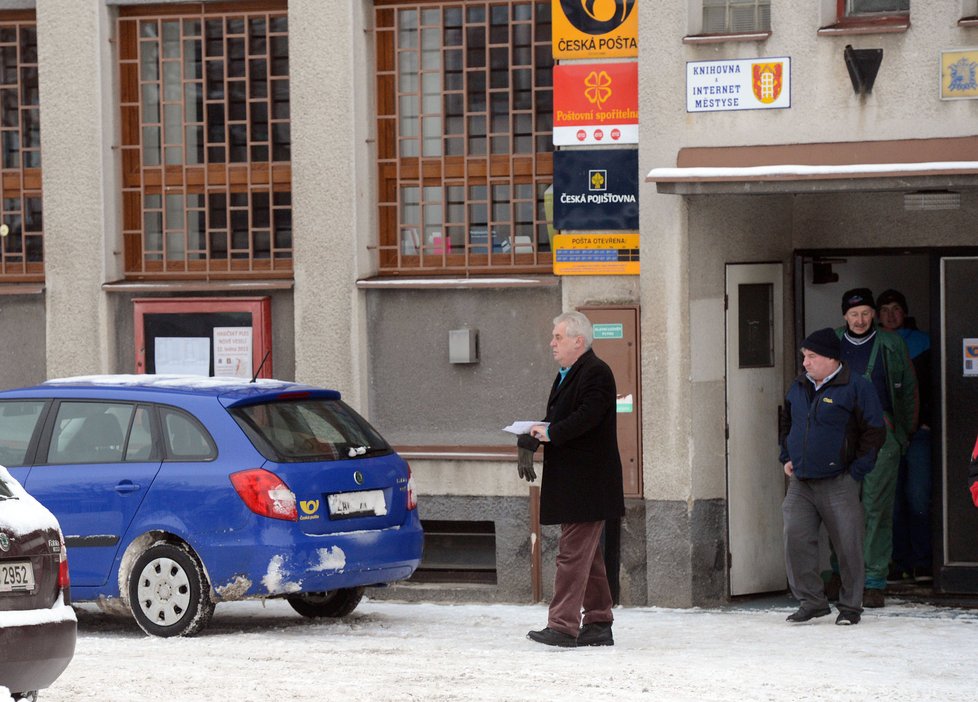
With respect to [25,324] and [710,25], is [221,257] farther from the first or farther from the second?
[710,25]

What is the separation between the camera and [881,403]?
11.8 metres

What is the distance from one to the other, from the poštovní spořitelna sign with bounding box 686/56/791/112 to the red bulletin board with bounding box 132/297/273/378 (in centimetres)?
358

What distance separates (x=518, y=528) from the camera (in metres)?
12.7

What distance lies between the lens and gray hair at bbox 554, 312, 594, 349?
9.85 metres

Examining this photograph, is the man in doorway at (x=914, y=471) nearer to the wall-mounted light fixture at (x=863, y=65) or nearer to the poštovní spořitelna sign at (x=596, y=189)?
the wall-mounted light fixture at (x=863, y=65)

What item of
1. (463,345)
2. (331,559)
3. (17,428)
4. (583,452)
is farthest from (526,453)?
(17,428)

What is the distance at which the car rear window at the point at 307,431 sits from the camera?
10422mm

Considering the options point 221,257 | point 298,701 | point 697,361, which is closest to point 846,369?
point 697,361

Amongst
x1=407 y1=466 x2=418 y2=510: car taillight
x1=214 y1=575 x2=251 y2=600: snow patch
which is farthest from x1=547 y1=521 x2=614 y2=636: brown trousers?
x1=214 y1=575 x2=251 y2=600: snow patch

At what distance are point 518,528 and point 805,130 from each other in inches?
132

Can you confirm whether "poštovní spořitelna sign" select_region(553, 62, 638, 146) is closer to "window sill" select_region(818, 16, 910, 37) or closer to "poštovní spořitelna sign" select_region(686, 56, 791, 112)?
"poštovní spořitelna sign" select_region(686, 56, 791, 112)

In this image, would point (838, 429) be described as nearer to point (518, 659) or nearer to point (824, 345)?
point (824, 345)

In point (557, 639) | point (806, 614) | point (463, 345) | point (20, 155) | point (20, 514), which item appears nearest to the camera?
point (20, 514)

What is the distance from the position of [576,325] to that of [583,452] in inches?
26.9
